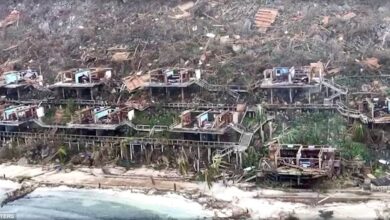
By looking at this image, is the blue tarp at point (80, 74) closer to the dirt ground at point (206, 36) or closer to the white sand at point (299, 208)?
the dirt ground at point (206, 36)

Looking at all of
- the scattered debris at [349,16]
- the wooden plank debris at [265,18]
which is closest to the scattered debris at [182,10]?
the wooden plank debris at [265,18]

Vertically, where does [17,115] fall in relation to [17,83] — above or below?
below

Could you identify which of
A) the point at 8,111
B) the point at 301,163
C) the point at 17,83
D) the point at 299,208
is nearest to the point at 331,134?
the point at 301,163

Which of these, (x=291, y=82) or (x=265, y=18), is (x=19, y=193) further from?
(x=265, y=18)

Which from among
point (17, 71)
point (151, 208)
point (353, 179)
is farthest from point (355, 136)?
point (17, 71)

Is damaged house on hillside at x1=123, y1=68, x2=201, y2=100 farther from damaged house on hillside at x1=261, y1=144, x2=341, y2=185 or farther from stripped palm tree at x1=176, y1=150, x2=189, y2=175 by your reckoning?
damaged house on hillside at x1=261, y1=144, x2=341, y2=185

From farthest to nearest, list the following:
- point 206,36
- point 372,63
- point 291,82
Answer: point 206,36 → point 372,63 → point 291,82

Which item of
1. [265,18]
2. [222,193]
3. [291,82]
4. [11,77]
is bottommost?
[222,193]
